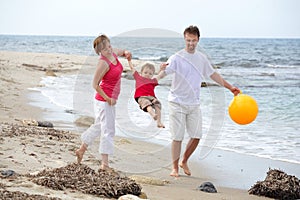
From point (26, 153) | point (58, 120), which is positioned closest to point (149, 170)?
point (26, 153)

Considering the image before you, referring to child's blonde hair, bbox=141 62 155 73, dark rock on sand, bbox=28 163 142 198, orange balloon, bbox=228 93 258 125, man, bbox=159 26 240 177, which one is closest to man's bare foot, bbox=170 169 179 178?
man, bbox=159 26 240 177

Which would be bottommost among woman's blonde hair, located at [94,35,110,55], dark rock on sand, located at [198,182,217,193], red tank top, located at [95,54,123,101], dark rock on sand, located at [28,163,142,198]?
dark rock on sand, located at [198,182,217,193]

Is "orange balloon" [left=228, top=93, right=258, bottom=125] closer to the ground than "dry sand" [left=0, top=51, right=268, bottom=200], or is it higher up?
higher up

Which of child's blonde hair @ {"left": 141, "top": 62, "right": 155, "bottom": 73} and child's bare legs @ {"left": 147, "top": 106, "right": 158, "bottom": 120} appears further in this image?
child's blonde hair @ {"left": 141, "top": 62, "right": 155, "bottom": 73}

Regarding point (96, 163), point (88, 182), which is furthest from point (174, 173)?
point (88, 182)

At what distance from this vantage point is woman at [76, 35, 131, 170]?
18.5ft

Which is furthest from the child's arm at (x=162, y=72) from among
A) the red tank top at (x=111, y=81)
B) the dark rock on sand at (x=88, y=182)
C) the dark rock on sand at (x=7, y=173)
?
the dark rock on sand at (x=7, y=173)

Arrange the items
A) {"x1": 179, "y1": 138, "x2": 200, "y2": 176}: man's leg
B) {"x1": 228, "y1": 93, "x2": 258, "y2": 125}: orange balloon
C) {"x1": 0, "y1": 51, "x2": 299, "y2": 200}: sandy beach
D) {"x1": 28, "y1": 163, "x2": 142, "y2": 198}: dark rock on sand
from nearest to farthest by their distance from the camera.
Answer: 1. {"x1": 28, "y1": 163, "x2": 142, "y2": 198}: dark rock on sand
2. {"x1": 0, "y1": 51, "x2": 299, "y2": 200}: sandy beach
3. {"x1": 228, "y1": 93, "x2": 258, "y2": 125}: orange balloon
4. {"x1": 179, "y1": 138, "x2": 200, "y2": 176}: man's leg

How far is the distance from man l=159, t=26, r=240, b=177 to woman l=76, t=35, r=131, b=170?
644 mm

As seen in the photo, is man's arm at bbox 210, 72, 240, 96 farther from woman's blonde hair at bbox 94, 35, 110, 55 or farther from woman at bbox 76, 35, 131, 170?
woman's blonde hair at bbox 94, 35, 110, 55

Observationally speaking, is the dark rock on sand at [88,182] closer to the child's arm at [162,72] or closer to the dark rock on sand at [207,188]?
the dark rock on sand at [207,188]

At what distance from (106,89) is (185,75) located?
1.02m

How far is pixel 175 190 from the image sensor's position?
17.5 feet

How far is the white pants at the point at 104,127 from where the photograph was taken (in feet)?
19.0
